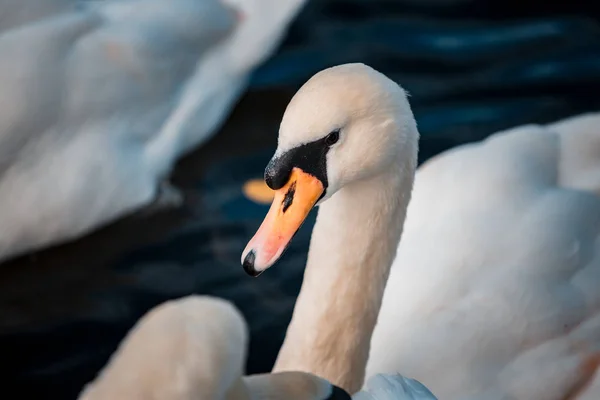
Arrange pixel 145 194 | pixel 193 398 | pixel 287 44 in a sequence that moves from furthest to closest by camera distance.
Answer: pixel 287 44, pixel 145 194, pixel 193 398

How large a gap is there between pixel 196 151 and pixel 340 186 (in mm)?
2297

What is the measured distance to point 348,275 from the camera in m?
3.19

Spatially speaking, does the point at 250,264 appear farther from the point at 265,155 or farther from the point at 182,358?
the point at 265,155

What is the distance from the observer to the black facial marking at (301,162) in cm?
290

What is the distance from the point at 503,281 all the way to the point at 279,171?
858 mm

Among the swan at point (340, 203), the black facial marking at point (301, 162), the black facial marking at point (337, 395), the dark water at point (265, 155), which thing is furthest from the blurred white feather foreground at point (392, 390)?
the dark water at point (265, 155)

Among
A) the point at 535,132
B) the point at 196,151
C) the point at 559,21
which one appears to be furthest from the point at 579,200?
the point at 559,21

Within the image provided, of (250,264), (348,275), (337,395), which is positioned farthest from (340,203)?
(337,395)

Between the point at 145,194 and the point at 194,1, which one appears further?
the point at 194,1

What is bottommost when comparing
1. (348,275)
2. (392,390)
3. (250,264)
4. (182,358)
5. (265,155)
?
(265,155)

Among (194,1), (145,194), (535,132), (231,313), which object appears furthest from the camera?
(194,1)

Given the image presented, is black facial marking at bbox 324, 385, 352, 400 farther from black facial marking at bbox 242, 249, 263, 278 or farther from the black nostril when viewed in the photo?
the black nostril

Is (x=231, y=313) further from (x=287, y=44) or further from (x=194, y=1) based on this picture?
(x=287, y=44)

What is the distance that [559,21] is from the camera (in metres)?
5.97
